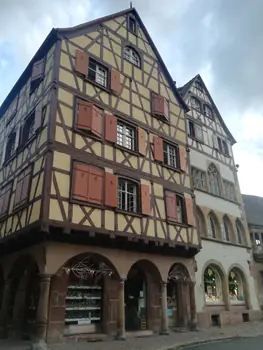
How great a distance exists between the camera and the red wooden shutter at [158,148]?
1420 centimetres

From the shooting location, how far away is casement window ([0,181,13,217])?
42.7ft

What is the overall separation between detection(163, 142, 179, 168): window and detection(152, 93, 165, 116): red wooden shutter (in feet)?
5.15

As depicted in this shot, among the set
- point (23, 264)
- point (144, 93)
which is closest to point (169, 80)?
point (144, 93)

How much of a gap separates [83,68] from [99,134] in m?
2.98

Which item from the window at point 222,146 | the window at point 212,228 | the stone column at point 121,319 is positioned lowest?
the stone column at point 121,319

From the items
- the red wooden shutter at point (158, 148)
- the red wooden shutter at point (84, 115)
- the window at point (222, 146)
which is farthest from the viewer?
the window at point (222, 146)

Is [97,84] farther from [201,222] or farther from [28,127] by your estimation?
[201,222]

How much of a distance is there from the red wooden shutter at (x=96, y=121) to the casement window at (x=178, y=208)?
4179 mm

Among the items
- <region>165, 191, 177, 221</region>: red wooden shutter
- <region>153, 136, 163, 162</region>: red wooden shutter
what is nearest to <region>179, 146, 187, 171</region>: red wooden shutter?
<region>153, 136, 163, 162</region>: red wooden shutter

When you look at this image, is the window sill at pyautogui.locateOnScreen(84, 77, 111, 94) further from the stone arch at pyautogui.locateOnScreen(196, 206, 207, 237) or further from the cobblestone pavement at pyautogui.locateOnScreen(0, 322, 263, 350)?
the cobblestone pavement at pyautogui.locateOnScreen(0, 322, 263, 350)

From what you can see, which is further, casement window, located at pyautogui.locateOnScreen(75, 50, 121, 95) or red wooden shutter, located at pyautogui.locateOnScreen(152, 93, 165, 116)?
red wooden shutter, located at pyautogui.locateOnScreen(152, 93, 165, 116)

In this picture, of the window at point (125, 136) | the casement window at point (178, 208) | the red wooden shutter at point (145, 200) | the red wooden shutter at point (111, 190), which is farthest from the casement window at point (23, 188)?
the casement window at point (178, 208)

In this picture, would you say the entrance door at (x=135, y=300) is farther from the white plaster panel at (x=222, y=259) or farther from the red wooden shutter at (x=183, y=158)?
the red wooden shutter at (x=183, y=158)

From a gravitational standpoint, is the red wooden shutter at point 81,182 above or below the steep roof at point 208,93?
below
